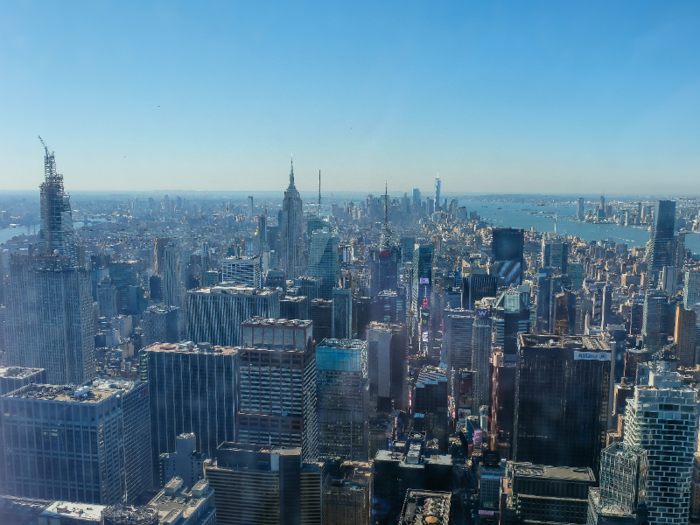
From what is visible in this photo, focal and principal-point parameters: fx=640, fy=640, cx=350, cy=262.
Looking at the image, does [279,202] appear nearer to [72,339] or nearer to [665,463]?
[72,339]

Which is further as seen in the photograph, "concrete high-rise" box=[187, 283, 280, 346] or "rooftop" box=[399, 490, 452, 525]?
"concrete high-rise" box=[187, 283, 280, 346]

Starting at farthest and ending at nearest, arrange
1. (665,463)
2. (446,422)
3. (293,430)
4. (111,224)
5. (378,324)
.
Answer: (378,324), (446,422), (111,224), (293,430), (665,463)

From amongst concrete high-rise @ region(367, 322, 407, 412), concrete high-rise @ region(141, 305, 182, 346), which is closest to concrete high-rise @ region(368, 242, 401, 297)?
concrete high-rise @ region(367, 322, 407, 412)

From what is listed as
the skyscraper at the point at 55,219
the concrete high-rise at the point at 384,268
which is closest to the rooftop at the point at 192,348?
the skyscraper at the point at 55,219

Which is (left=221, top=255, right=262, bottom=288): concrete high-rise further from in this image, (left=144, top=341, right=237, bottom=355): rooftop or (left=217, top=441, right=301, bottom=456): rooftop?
(left=217, top=441, right=301, bottom=456): rooftop

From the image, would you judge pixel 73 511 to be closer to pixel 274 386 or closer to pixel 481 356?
pixel 274 386

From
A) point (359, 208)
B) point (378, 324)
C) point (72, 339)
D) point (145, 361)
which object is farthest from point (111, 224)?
point (378, 324)
